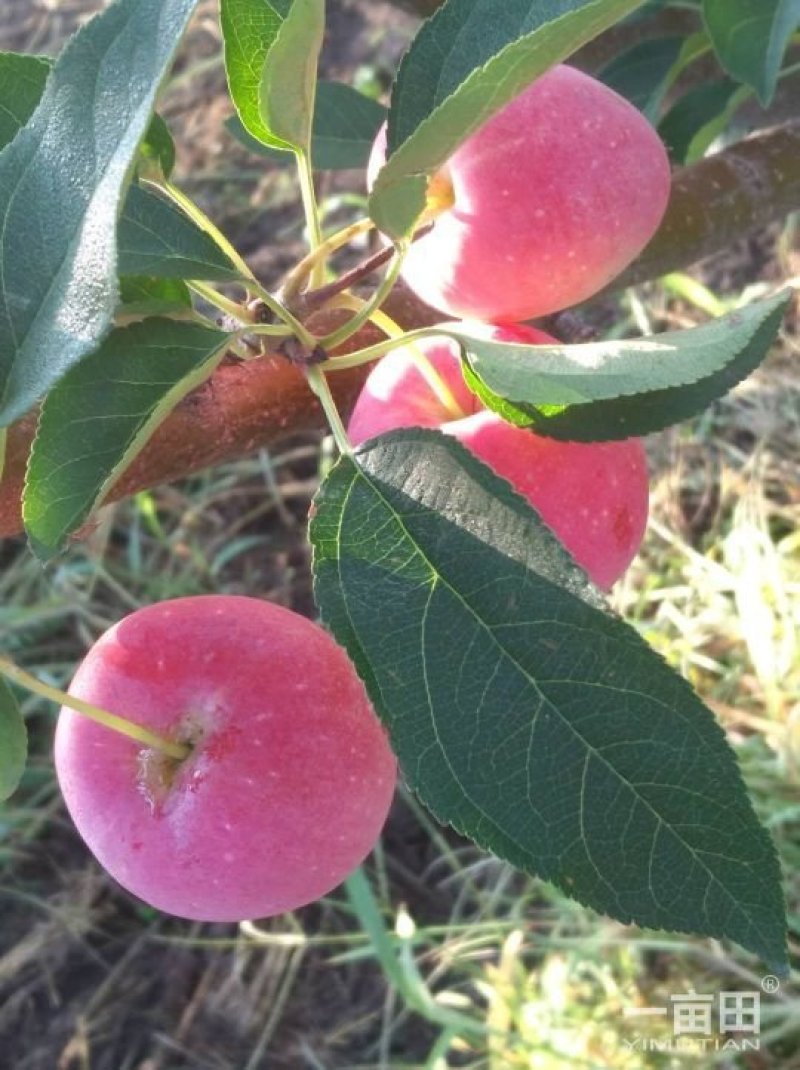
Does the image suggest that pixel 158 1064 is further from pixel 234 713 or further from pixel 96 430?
pixel 96 430

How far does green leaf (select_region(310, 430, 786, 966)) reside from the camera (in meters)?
0.47

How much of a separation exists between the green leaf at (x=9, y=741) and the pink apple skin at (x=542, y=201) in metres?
0.29

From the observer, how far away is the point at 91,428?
502mm

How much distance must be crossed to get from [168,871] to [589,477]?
0.27m

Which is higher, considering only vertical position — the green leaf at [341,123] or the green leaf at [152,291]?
the green leaf at [152,291]

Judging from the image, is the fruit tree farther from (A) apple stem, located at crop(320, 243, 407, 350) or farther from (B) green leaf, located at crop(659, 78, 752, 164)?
(B) green leaf, located at crop(659, 78, 752, 164)

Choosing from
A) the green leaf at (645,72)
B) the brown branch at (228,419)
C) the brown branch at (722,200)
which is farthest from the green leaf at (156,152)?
the green leaf at (645,72)

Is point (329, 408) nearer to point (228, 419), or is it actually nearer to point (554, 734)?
point (228, 419)

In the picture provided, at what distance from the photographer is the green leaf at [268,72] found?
534 millimetres

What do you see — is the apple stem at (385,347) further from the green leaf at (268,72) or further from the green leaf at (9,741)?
the green leaf at (9,741)

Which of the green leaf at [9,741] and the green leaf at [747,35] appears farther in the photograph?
the green leaf at [747,35]

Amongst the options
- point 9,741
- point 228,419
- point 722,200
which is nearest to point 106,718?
point 9,741

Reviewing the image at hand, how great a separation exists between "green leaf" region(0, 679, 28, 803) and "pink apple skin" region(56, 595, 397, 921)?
0.12 ft

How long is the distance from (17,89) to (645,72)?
623 mm
